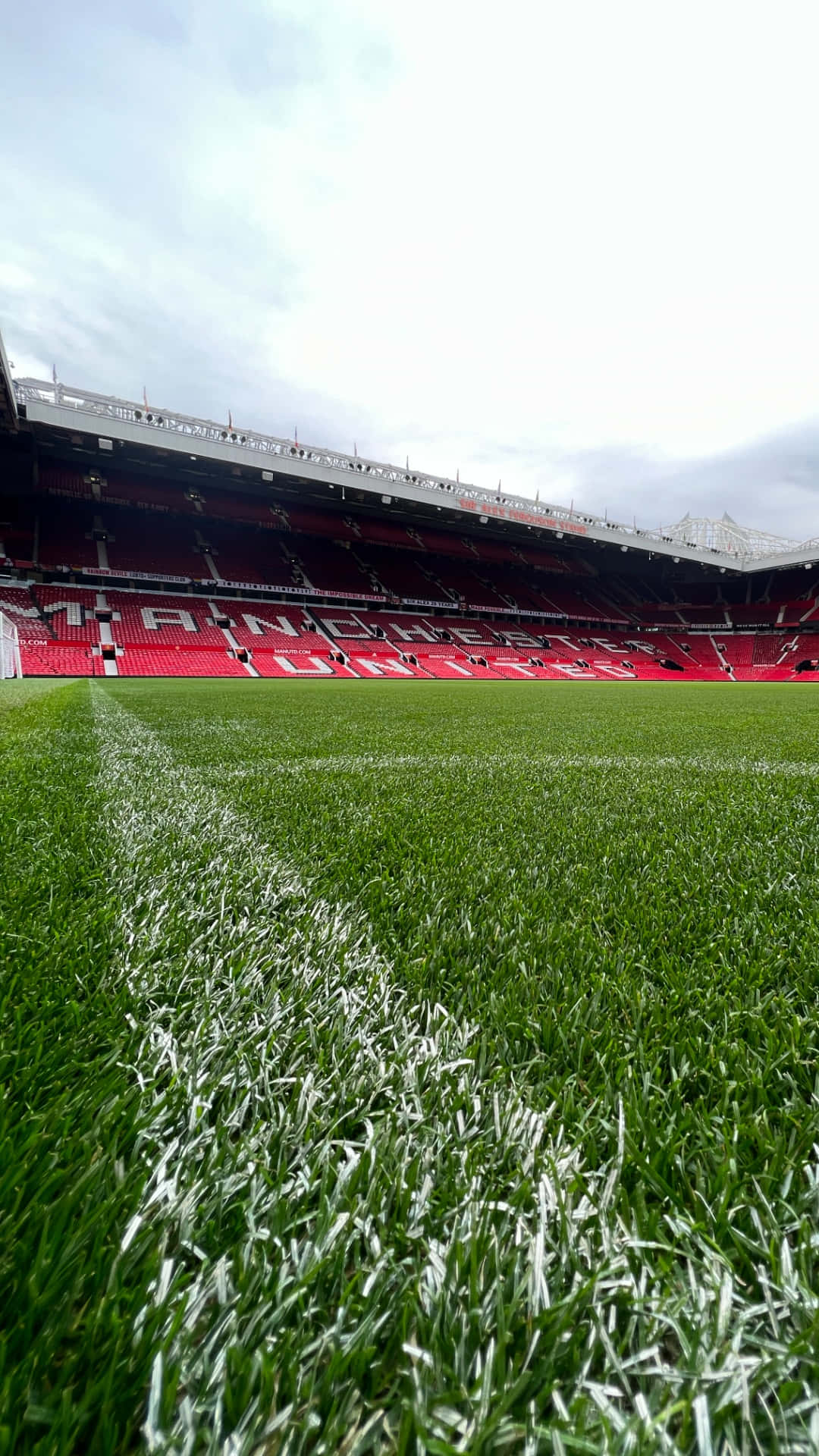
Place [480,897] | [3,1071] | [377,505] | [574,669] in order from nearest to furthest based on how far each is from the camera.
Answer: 1. [3,1071]
2. [480,897]
3. [377,505]
4. [574,669]

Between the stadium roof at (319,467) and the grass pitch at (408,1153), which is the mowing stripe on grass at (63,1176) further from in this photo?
the stadium roof at (319,467)

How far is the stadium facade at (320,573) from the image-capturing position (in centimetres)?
1978

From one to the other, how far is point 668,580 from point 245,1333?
42090 millimetres

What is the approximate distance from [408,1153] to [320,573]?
98.9ft

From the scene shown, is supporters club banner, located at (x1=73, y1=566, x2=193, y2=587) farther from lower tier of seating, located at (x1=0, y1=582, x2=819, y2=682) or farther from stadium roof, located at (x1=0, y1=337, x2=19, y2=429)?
stadium roof, located at (x1=0, y1=337, x2=19, y2=429)

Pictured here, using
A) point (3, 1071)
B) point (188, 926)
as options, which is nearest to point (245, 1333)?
point (3, 1071)

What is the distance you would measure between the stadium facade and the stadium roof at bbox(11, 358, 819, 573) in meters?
0.09

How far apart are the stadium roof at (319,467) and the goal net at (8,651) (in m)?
7.65

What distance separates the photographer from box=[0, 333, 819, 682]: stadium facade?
19.8m

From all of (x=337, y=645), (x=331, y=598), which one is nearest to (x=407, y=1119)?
(x=337, y=645)

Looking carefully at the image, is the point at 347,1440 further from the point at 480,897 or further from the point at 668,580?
the point at 668,580

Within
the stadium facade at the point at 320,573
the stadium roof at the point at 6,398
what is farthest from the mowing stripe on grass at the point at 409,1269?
the stadium facade at the point at 320,573

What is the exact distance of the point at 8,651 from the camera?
11664mm

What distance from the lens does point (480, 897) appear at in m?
1.10
